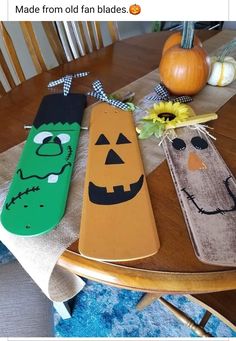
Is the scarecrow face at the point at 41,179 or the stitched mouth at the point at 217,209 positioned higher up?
the scarecrow face at the point at 41,179

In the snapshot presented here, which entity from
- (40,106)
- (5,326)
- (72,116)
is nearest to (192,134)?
(72,116)

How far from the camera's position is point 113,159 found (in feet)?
2.16

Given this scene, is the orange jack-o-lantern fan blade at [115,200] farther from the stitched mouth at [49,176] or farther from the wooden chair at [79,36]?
the wooden chair at [79,36]

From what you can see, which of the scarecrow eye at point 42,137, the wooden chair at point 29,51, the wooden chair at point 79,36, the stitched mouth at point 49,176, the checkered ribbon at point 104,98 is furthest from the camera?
the wooden chair at point 79,36

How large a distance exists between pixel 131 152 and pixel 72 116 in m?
0.23

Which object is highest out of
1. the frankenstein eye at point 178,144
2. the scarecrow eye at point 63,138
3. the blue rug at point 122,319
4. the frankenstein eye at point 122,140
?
the scarecrow eye at point 63,138

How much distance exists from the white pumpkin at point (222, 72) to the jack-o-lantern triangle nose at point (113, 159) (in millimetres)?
479

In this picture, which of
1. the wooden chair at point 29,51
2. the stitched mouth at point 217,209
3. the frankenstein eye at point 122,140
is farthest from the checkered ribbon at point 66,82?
the stitched mouth at point 217,209

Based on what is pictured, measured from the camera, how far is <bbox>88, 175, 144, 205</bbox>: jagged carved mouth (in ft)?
1.86

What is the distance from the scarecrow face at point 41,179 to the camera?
0.53m

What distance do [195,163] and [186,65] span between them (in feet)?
1.05

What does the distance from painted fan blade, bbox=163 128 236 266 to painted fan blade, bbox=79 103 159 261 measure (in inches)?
3.0
